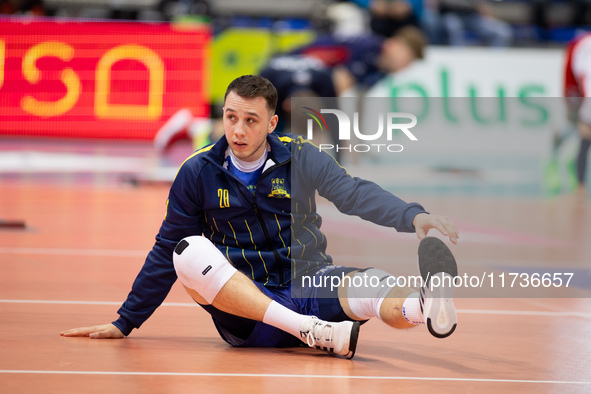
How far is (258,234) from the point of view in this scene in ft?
10.9

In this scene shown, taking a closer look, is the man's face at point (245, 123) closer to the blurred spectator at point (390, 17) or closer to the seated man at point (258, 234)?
the seated man at point (258, 234)

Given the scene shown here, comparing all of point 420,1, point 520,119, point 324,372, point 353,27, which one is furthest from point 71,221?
point 420,1

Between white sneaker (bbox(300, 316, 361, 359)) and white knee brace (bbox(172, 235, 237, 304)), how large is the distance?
33cm

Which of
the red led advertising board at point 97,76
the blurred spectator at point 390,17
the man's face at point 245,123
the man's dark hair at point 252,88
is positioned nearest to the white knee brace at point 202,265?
the man's face at point 245,123

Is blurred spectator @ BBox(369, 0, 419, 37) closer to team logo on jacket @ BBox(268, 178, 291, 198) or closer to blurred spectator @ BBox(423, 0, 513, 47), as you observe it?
blurred spectator @ BBox(423, 0, 513, 47)

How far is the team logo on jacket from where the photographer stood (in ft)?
10.9

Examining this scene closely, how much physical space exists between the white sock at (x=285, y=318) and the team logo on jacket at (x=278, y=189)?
0.41m

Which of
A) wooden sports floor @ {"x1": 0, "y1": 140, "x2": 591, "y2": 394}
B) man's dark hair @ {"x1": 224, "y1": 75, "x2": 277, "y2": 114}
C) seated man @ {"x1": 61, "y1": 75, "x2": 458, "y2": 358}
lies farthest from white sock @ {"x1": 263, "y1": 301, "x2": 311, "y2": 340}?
man's dark hair @ {"x1": 224, "y1": 75, "x2": 277, "y2": 114}

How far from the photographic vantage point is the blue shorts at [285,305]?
331 cm

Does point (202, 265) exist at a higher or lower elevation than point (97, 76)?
lower

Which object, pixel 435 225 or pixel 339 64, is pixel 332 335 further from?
pixel 339 64

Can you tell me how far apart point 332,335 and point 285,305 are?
0.26 metres

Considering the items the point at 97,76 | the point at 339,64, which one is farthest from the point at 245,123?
the point at 97,76

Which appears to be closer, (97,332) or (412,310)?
(412,310)
